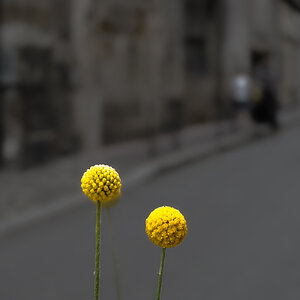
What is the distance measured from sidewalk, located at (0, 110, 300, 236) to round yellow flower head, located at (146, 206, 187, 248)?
19.7ft

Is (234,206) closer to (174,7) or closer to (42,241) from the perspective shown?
(42,241)

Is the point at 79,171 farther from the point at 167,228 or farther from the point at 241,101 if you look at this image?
the point at 167,228

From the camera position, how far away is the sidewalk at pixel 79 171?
7453mm

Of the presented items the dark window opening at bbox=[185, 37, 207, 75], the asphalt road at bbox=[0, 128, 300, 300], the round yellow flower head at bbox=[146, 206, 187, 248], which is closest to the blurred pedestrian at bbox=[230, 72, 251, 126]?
the dark window opening at bbox=[185, 37, 207, 75]

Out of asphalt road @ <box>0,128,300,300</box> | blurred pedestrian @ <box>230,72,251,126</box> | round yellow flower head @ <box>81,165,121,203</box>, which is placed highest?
round yellow flower head @ <box>81,165,121,203</box>

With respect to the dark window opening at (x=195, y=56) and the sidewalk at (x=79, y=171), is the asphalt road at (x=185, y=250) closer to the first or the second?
the sidewalk at (x=79, y=171)

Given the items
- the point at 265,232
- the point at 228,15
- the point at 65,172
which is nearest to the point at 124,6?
the point at 65,172

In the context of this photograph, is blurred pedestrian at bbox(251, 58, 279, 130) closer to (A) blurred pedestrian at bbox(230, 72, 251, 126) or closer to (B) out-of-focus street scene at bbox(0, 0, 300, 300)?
(B) out-of-focus street scene at bbox(0, 0, 300, 300)

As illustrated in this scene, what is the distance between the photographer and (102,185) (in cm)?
75

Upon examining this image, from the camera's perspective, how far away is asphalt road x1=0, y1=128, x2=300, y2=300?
4840mm

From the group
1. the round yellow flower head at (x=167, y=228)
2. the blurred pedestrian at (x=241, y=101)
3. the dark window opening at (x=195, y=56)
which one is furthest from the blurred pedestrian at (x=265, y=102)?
the round yellow flower head at (x=167, y=228)

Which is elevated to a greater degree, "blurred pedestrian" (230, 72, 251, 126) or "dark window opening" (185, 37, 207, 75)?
"dark window opening" (185, 37, 207, 75)

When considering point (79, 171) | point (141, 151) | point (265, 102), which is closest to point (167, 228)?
point (79, 171)

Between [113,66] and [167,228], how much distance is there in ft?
46.3
